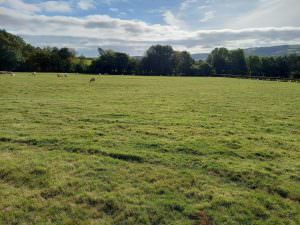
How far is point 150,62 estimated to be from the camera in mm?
90875

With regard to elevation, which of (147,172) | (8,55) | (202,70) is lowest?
(147,172)

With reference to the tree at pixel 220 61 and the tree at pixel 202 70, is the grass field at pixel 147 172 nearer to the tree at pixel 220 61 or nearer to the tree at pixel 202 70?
the tree at pixel 202 70

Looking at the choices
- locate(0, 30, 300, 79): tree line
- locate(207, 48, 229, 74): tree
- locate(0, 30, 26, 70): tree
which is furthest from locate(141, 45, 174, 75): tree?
locate(0, 30, 26, 70): tree

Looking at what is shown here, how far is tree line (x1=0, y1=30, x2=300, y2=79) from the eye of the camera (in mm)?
70613

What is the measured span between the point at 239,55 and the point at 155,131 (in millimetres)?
88074

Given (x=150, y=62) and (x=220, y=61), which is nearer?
(x=220, y=61)

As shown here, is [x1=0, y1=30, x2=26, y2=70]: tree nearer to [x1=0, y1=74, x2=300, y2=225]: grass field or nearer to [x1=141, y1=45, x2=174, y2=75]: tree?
[x1=141, y1=45, x2=174, y2=75]: tree

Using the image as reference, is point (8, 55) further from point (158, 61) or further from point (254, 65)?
point (254, 65)

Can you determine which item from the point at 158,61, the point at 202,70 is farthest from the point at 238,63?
the point at 158,61

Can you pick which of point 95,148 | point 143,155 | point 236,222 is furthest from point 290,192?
point 95,148

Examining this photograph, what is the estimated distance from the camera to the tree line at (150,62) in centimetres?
7061

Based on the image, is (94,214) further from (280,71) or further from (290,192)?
(280,71)

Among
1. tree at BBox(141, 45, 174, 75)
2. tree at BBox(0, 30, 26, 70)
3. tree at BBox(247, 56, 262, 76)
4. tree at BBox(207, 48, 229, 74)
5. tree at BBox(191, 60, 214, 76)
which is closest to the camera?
tree at BBox(0, 30, 26, 70)

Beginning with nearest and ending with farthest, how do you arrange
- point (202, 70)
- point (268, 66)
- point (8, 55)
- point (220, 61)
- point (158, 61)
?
1. point (8, 55)
2. point (268, 66)
3. point (202, 70)
4. point (220, 61)
5. point (158, 61)
